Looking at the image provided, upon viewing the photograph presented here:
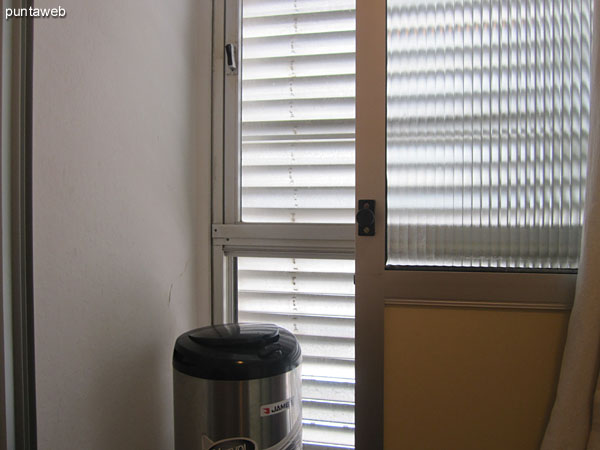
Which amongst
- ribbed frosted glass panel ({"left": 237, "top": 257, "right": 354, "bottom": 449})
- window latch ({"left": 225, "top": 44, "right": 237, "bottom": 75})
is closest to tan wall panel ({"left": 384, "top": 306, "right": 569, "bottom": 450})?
ribbed frosted glass panel ({"left": 237, "top": 257, "right": 354, "bottom": 449})

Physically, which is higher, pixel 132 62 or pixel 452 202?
pixel 132 62

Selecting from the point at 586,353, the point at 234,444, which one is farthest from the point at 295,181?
the point at 586,353

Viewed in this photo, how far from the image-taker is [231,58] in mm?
1321

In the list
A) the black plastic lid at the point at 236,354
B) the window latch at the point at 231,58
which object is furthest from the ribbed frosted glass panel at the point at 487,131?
the window latch at the point at 231,58

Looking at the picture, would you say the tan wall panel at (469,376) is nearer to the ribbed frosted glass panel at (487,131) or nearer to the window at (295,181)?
the ribbed frosted glass panel at (487,131)

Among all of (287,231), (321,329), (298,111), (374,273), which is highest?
(298,111)

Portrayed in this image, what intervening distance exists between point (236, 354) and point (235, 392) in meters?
0.09

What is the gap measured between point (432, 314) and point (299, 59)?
41.2 inches

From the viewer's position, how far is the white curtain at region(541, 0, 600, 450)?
2.82 feet

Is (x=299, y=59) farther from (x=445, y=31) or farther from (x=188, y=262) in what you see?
(x=188, y=262)

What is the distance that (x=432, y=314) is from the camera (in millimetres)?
1021

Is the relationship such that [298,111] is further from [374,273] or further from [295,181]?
[374,273]

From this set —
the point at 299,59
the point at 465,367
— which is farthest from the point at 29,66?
the point at 465,367

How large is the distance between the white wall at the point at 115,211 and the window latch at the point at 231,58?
0.08 metres
